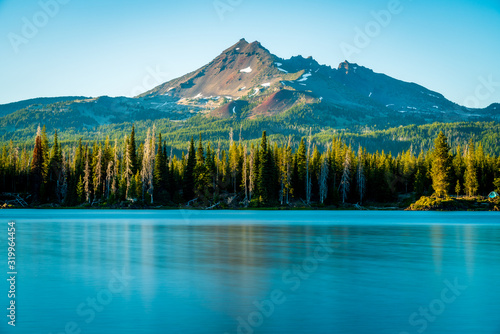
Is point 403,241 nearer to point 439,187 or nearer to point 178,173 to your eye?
point 439,187

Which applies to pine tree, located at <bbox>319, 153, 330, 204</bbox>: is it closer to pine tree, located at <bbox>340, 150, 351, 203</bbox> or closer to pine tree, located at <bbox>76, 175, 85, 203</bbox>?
pine tree, located at <bbox>340, 150, 351, 203</bbox>

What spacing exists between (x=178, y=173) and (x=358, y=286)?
100345mm

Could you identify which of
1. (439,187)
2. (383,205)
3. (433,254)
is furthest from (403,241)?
(383,205)

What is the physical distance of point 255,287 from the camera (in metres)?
19.8

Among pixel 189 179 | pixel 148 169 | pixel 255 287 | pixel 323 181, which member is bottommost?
pixel 255 287

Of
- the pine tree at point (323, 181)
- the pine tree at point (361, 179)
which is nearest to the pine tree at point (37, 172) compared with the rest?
the pine tree at point (323, 181)

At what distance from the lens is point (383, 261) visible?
27.7 m

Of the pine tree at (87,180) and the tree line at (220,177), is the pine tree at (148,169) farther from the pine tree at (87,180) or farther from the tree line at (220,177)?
the pine tree at (87,180)

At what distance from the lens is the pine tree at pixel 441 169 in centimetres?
10519

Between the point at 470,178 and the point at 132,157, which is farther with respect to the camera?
the point at 470,178

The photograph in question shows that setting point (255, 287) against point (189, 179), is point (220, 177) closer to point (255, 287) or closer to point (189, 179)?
point (189, 179)

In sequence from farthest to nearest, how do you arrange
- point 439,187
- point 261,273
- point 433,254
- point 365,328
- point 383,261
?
point 439,187 < point 433,254 < point 383,261 < point 261,273 < point 365,328

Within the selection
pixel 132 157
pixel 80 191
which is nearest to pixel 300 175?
pixel 132 157

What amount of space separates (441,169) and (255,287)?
95.5 meters
